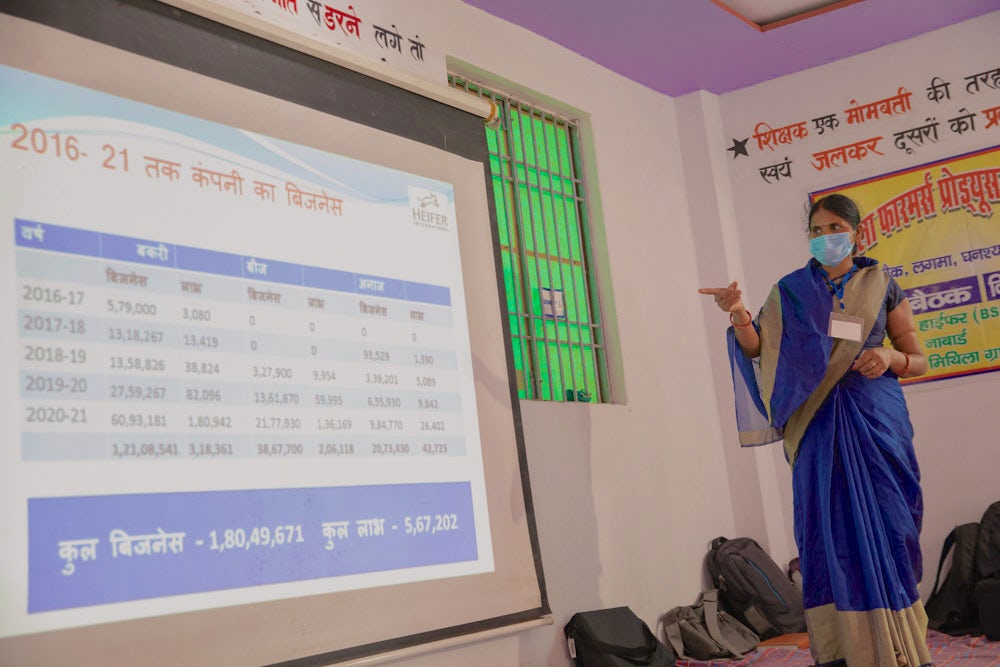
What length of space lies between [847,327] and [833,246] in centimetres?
24

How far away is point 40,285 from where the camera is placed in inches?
67.8

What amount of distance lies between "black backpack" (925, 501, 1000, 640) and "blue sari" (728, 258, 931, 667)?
3.85 feet

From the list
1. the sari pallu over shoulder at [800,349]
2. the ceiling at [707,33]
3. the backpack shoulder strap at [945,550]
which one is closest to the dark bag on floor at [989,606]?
the backpack shoulder strap at [945,550]

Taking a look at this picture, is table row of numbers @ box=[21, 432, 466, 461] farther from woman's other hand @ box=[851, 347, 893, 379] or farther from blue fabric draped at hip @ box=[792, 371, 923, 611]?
woman's other hand @ box=[851, 347, 893, 379]

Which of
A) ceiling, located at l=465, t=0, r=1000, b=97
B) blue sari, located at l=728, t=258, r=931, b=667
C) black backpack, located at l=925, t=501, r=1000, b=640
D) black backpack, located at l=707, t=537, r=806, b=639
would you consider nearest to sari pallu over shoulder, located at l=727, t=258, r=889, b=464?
blue sari, located at l=728, t=258, r=931, b=667

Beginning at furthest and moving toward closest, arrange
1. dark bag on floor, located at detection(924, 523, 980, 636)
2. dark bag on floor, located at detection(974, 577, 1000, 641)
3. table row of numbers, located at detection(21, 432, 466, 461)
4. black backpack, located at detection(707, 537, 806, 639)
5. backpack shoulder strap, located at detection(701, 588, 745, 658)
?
black backpack, located at detection(707, 537, 806, 639), dark bag on floor, located at detection(924, 523, 980, 636), backpack shoulder strap, located at detection(701, 588, 745, 658), dark bag on floor, located at detection(974, 577, 1000, 641), table row of numbers, located at detection(21, 432, 466, 461)

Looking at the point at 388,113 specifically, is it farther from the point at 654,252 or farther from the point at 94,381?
the point at 654,252

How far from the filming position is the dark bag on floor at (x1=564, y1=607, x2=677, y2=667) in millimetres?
3156

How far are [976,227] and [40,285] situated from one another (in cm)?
375

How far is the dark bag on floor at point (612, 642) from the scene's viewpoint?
3.16 meters

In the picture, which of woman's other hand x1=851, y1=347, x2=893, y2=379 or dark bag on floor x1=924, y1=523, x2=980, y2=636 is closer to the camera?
woman's other hand x1=851, y1=347, x2=893, y2=379

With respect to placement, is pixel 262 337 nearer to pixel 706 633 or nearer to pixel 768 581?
pixel 706 633

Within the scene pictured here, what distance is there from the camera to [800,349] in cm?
273

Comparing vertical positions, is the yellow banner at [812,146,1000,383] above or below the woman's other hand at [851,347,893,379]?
above
